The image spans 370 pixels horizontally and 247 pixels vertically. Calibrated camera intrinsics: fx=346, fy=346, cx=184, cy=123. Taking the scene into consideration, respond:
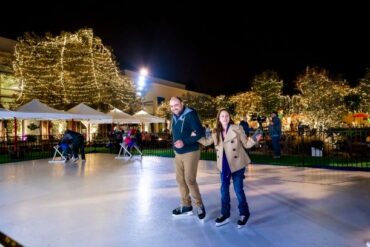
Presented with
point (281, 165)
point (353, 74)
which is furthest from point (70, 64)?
point (353, 74)

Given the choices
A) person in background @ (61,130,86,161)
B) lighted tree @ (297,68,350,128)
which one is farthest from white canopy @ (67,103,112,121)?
lighted tree @ (297,68,350,128)

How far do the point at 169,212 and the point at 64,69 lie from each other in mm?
22432

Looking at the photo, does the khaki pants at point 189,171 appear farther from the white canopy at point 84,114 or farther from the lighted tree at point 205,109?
the lighted tree at point 205,109

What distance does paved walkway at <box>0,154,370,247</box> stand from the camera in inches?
147

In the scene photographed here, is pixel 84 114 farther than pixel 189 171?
Yes

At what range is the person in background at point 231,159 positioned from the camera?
4.18 metres

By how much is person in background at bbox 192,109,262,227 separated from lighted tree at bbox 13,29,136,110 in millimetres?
22233

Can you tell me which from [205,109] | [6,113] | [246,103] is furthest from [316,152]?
[246,103]

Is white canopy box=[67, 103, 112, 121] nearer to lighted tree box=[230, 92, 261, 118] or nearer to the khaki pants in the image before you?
the khaki pants

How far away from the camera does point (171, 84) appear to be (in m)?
48.7

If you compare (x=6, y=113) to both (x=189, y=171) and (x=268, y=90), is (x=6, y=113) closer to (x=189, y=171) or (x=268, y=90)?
(x=189, y=171)

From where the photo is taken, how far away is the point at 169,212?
193 inches

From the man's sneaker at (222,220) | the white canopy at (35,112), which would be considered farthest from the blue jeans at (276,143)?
the white canopy at (35,112)

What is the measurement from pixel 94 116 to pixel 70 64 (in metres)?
9.54
